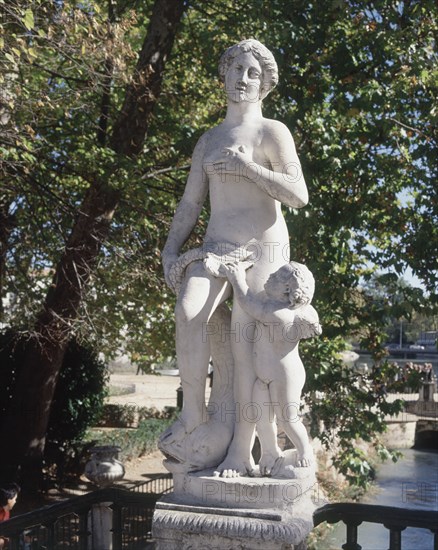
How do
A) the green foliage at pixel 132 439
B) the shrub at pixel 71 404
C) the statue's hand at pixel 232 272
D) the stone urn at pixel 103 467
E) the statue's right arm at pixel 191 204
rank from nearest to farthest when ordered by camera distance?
the statue's hand at pixel 232 272 < the statue's right arm at pixel 191 204 < the stone urn at pixel 103 467 < the shrub at pixel 71 404 < the green foliage at pixel 132 439

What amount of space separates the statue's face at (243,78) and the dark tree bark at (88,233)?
457 centimetres

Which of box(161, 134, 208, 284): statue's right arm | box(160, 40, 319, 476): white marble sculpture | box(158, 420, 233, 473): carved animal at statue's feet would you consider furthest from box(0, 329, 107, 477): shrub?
box(158, 420, 233, 473): carved animal at statue's feet

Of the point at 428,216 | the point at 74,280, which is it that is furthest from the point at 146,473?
the point at 428,216

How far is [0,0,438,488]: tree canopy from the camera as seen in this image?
816cm

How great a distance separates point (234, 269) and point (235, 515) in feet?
4.61

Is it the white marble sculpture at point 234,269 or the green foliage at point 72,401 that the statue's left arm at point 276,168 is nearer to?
the white marble sculpture at point 234,269

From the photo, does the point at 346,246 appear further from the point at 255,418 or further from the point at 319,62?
the point at 255,418

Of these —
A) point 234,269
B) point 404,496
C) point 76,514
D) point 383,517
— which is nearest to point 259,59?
point 234,269

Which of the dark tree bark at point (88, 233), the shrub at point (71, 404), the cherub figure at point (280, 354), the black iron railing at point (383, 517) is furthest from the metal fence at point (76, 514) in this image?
the shrub at point (71, 404)

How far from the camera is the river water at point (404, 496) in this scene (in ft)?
45.9

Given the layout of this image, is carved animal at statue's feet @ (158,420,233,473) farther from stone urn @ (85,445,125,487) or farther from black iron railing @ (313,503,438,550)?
stone urn @ (85,445,125,487)

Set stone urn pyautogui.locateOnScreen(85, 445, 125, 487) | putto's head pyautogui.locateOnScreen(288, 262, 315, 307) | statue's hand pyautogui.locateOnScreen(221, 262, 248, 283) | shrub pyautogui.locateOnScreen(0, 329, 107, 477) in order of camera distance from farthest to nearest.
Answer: shrub pyautogui.locateOnScreen(0, 329, 107, 477) < stone urn pyautogui.locateOnScreen(85, 445, 125, 487) < statue's hand pyautogui.locateOnScreen(221, 262, 248, 283) < putto's head pyautogui.locateOnScreen(288, 262, 315, 307)

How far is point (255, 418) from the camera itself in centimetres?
421

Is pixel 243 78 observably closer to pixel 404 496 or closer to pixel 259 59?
pixel 259 59
